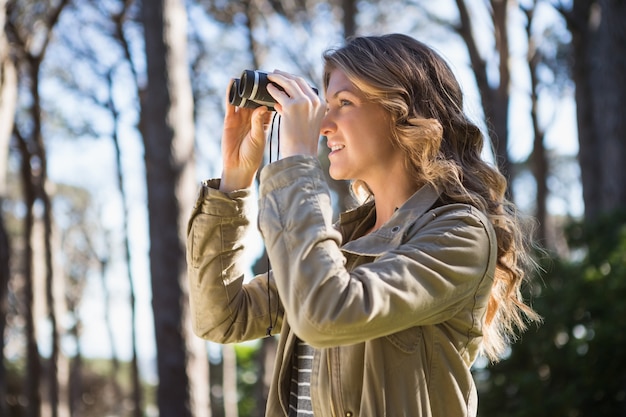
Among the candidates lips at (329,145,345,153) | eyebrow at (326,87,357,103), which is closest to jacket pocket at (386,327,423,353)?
lips at (329,145,345,153)

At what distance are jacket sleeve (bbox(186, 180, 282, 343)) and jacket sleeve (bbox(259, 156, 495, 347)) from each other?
1.25ft

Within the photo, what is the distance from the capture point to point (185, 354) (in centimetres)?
610

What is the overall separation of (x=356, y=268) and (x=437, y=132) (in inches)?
17.4

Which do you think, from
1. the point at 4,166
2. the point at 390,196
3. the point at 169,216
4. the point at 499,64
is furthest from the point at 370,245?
the point at 499,64

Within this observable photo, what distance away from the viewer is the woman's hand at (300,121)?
1.96m

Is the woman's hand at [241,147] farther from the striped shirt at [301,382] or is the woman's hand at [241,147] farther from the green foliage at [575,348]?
the green foliage at [575,348]

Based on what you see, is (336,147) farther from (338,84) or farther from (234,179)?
(234,179)

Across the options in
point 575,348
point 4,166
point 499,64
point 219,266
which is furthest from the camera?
point 499,64

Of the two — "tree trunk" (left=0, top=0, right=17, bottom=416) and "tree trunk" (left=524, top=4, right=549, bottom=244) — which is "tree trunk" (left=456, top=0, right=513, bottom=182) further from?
"tree trunk" (left=0, top=0, right=17, bottom=416)

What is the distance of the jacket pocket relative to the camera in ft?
6.18

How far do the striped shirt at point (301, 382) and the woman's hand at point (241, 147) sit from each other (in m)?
0.47

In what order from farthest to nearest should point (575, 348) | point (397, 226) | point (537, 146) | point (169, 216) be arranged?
point (537, 146), point (575, 348), point (169, 216), point (397, 226)

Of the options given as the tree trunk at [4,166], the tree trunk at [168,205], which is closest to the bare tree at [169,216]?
the tree trunk at [168,205]

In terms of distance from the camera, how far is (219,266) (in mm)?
2279
